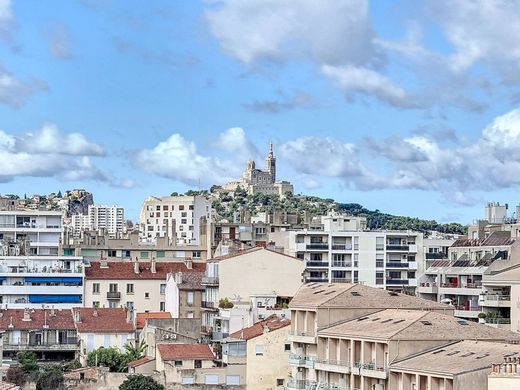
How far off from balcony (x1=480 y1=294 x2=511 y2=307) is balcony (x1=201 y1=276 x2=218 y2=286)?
989 inches

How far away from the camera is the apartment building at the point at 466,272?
9569 centimetres

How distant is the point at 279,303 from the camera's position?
347ft

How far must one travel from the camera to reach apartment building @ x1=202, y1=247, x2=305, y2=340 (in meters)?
105

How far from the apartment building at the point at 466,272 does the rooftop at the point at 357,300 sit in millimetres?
6309

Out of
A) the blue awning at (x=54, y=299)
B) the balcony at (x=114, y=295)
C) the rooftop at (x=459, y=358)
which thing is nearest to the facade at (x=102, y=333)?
the balcony at (x=114, y=295)

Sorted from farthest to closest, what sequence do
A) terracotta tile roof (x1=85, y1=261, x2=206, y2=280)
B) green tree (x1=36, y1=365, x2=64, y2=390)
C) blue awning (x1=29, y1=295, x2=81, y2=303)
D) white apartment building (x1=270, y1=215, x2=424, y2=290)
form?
white apartment building (x1=270, y1=215, x2=424, y2=290) < terracotta tile roof (x1=85, y1=261, x2=206, y2=280) < blue awning (x1=29, y1=295, x2=81, y2=303) < green tree (x1=36, y1=365, x2=64, y2=390)

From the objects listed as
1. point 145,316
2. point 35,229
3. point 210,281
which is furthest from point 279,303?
point 35,229

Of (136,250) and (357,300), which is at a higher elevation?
(136,250)

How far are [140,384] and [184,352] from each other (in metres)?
5.27

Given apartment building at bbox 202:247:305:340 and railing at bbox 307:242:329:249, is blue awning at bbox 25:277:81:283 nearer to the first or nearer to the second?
apartment building at bbox 202:247:305:340

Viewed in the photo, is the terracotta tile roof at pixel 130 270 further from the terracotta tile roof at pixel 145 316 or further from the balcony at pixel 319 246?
the balcony at pixel 319 246

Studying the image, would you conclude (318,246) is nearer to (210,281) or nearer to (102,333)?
(210,281)

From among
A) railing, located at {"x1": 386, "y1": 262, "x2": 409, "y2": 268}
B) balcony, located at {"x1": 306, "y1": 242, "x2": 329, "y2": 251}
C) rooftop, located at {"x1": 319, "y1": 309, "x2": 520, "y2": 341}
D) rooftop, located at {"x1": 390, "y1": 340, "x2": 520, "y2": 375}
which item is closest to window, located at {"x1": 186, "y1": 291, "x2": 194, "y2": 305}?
balcony, located at {"x1": 306, "y1": 242, "x2": 329, "y2": 251}

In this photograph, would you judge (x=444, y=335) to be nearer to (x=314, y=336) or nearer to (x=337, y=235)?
(x=314, y=336)
